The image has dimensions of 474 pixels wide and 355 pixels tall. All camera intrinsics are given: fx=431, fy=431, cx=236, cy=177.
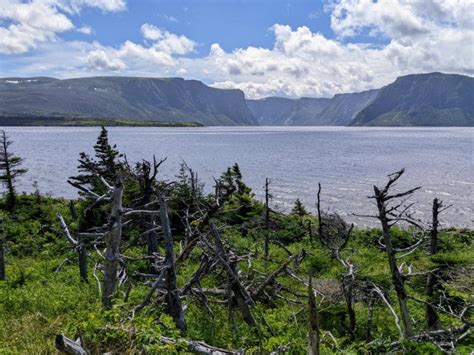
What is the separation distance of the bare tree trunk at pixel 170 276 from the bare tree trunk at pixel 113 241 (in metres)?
0.80

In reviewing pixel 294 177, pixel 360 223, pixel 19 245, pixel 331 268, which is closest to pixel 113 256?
pixel 331 268

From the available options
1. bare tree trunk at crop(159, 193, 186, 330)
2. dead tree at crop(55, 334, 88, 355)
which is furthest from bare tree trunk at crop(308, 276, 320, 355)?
bare tree trunk at crop(159, 193, 186, 330)

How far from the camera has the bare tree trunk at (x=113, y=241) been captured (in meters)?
8.11

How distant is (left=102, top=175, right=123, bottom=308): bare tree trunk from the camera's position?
8.11m

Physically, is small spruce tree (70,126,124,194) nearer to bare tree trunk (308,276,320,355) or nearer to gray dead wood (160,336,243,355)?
gray dead wood (160,336,243,355)

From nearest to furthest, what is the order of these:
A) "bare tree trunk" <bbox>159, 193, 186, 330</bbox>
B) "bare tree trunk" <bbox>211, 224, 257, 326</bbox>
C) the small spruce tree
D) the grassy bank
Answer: the grassy bank
"bare tree trunk" <bbox>159, 193, 186, 330</bbox>
"bare tree trunk" <bbox>211, 224, 257, 326</bbox>
the small spruce tree

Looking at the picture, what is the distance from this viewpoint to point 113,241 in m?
8.21

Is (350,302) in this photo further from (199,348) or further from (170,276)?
(199,348)

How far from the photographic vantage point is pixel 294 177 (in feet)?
224

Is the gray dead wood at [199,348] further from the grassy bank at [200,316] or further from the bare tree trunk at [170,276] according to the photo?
the bare tree trunk at [170,276]

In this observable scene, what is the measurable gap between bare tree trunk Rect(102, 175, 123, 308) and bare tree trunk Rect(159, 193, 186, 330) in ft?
A: 2.61

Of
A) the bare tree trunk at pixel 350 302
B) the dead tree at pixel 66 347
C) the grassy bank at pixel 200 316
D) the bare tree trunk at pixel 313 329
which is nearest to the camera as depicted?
the bare tree trunk at pixel 313 329

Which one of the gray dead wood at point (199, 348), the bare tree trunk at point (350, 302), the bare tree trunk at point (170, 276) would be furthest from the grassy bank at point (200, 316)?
the bare tree trunk at point (350, 302)

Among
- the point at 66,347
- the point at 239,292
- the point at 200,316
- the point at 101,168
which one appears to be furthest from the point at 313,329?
the point at 101,168
